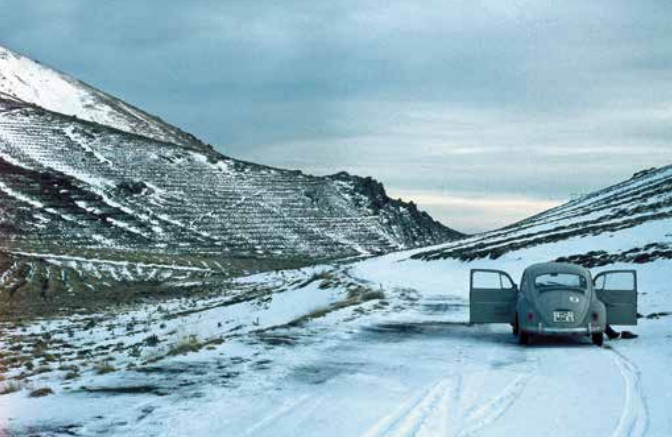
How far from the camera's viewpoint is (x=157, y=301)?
176 feet

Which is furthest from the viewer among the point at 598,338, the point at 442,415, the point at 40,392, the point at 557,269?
the point at 557,269

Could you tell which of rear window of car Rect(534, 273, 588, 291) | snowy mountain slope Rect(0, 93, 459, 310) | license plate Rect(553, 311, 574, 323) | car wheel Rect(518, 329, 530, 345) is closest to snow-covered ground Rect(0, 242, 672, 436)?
car wheel Rect(518, 329, 530, 345)

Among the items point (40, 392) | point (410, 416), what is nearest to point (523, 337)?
point (410, 416)

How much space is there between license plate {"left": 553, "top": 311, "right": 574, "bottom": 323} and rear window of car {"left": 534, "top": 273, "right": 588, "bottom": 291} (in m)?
0.66

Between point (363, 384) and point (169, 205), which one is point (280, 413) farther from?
point (169, 205)

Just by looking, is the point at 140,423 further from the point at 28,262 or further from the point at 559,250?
the point at 28,262

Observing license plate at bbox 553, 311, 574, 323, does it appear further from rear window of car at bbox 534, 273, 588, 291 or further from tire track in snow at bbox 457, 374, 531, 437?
tire track in snow at bbox 457, 374, 531, 437

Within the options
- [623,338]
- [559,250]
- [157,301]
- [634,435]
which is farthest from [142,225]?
[634,435]

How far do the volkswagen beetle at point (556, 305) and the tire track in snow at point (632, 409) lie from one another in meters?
2.73

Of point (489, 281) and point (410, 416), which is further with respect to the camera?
point (489, 281)

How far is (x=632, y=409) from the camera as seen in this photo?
1109cm

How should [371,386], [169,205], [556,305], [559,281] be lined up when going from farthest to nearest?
[169,205] < [559,281] < [556,305] < [371,386]

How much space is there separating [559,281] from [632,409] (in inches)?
294

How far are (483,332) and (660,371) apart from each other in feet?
23.4
